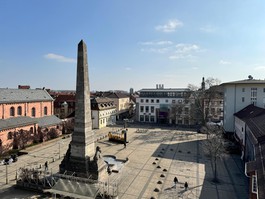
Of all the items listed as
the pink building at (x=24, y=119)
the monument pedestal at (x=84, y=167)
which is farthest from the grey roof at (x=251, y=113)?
the pink building at (x=24, y=119)

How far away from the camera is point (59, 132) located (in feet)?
130

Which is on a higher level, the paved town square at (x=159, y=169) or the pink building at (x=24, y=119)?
the pink building at (x=24, y=119)

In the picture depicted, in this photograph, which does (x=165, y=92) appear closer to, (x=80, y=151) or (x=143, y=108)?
(x=143, y=108)

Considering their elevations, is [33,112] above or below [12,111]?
below

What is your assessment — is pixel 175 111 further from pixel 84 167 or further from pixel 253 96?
pixel 84 167

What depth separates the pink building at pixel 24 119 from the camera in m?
29.8

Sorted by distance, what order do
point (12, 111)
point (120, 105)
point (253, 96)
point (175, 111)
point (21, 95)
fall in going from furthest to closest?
point (120, 105), point (175, 111), point (21, 95), point (253, 96), point (12, 111)

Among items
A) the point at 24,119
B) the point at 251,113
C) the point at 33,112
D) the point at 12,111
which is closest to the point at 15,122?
the point at 24,119

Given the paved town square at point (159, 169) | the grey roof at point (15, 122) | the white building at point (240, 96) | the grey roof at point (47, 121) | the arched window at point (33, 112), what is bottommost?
the paved town square at point (159, 169)

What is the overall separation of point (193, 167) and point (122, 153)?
10.6m

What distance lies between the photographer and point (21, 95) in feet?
120

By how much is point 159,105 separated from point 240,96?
26.0m

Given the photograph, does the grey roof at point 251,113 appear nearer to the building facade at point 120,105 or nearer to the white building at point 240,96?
the white building at point 240,96

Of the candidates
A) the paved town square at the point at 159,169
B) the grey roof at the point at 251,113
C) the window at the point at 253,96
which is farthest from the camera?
the window at the point at 253,96
